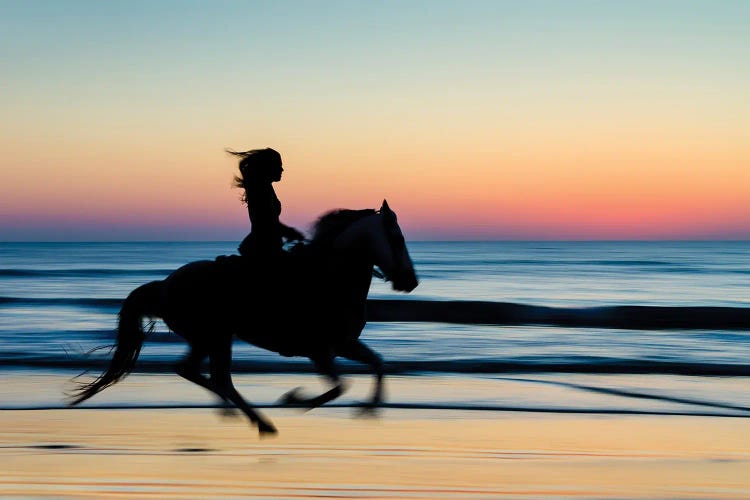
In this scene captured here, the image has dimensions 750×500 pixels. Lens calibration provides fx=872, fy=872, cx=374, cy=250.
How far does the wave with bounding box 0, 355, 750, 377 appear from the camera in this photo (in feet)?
33.0

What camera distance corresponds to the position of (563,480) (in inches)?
192

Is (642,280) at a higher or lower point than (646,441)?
lower

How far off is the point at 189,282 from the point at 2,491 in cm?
194

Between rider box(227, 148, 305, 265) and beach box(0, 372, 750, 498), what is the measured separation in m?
1.29

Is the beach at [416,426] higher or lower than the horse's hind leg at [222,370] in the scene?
lower

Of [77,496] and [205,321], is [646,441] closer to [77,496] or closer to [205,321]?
[205,321]

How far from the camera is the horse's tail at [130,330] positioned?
633 cm

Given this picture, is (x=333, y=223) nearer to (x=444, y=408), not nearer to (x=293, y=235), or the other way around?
(x=293, y=235)

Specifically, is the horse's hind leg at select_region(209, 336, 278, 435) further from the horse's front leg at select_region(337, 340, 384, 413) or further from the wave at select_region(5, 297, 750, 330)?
the wave at select_region(5, 297, 750, 330)

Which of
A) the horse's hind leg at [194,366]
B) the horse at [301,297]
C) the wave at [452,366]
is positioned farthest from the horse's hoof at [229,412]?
the wave at [452,366]

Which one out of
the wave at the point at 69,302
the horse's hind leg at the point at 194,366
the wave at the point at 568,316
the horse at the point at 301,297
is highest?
the horse at the point at 301,297

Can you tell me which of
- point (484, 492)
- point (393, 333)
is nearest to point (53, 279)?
point (393, 333)

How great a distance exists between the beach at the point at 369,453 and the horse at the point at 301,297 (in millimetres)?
459

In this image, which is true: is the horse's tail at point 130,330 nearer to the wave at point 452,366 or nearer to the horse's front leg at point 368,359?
the horse's front leg at point 368,359
